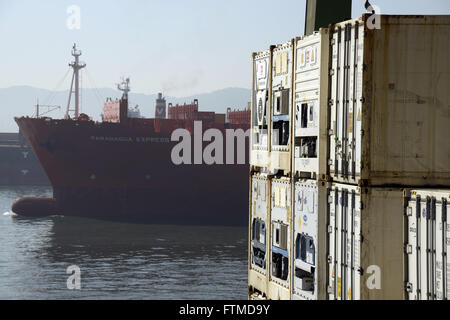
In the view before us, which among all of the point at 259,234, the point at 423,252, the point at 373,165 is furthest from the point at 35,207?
the point at 423,252

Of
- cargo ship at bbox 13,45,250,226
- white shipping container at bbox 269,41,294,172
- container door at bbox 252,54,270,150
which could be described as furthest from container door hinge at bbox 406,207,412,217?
cargo ship at bbox 13,45,250,226

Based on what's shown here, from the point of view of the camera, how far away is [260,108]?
16844 millimetres

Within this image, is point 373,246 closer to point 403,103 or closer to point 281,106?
point 403,103

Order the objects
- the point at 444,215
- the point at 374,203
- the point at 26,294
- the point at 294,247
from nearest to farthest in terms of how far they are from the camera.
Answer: the point at 444,215 < the point at 374,203 < the point at 294,247 < the point at 26,294

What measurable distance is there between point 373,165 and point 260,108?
5.16 meters

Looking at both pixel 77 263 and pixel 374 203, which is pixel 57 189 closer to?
pixel 77 263

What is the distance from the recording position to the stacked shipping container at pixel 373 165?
1127 centimetres

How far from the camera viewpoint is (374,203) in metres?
11.8

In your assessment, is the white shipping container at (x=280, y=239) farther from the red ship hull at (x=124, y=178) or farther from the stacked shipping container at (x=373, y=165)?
the red ship hull at (x=124, y=178)

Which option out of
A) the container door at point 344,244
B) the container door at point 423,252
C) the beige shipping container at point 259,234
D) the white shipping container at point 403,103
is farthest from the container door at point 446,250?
the beige shipping container at point 259,234

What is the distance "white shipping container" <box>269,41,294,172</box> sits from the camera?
49.5ft

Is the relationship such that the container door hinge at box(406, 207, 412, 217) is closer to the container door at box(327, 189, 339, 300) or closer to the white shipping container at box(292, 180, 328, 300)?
the container door at box(327, 189, 339, 300)

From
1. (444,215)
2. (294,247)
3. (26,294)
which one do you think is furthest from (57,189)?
(444,215)
